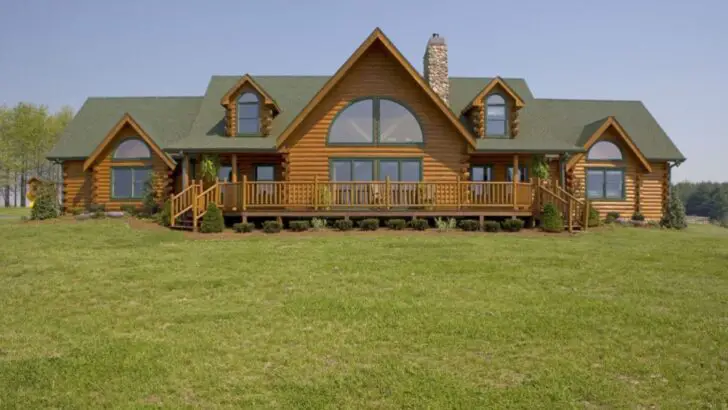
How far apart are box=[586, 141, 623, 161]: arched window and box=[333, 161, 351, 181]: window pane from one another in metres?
13.3

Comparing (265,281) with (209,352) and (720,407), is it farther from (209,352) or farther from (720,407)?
(720,407)

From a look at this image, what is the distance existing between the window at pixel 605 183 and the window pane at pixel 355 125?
12.6 metres

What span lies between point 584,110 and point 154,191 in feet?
81.8

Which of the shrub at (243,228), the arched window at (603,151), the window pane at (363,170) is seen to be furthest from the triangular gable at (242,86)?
the arched window at (603,151)

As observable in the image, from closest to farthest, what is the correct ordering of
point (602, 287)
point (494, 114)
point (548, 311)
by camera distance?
point (548, 311)
point (602, 287)
point (494, 114)

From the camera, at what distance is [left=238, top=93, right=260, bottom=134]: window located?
24.1 meters

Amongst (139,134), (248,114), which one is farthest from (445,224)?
(139,134)

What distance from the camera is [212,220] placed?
19750 millimetres

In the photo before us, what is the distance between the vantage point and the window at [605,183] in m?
27.9

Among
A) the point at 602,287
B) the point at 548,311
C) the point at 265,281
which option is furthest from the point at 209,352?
the point at 602,287

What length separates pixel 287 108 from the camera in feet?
88.3

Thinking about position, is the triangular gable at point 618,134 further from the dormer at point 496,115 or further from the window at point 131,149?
the window at point 131,149

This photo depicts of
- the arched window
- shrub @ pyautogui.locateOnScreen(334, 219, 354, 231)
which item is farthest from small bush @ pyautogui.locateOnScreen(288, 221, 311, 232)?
the arched window

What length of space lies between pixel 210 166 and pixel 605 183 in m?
20.3
